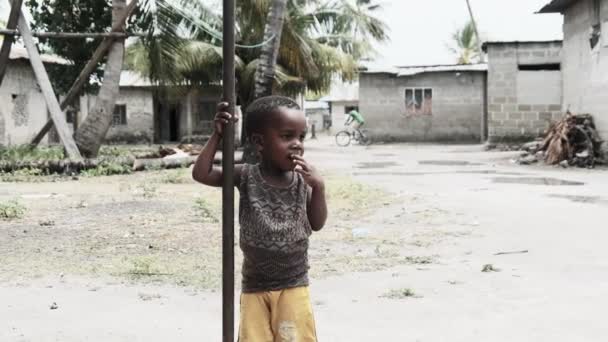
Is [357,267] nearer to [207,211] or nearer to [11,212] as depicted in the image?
[207,211]

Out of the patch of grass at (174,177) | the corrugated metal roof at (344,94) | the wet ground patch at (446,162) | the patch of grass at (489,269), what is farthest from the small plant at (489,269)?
the corrugated metal roof at (344,94)

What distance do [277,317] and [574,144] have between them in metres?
14.2

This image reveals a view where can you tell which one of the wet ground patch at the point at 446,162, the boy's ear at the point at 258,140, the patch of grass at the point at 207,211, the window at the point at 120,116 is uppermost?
the window at the point at 120,116

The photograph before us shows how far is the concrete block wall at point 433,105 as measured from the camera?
28.2 m

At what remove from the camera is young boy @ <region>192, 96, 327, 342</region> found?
240 centimetres

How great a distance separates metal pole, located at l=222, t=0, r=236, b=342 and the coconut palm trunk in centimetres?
862

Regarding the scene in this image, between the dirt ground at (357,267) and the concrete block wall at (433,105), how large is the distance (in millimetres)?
17940

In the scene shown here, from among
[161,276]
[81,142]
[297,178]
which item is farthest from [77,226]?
[81,142]

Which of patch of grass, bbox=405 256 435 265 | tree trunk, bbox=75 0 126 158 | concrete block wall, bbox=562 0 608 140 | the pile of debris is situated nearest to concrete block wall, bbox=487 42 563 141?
concrete block wall, bbox=562 0 608 140

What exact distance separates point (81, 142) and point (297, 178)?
13.8 m

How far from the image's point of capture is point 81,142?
1541 cm

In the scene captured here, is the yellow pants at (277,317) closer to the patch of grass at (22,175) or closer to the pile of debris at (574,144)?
the patch of grass at (22,175)

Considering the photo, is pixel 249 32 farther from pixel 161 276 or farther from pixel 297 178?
pixel 297 178

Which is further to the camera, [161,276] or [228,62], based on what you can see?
[161,276]
